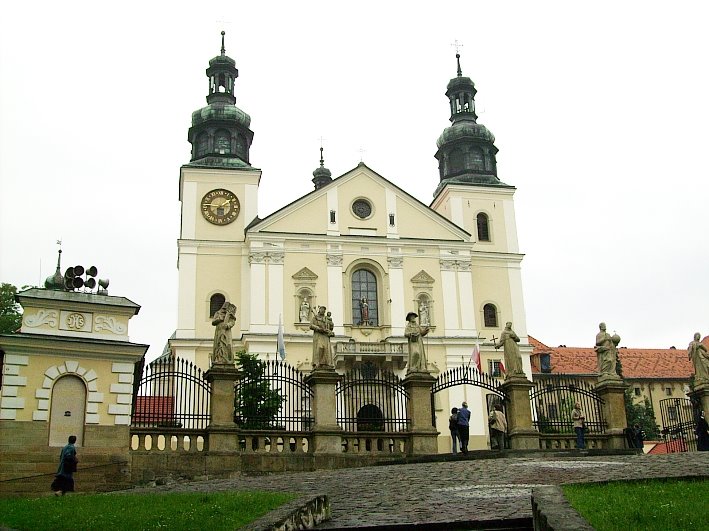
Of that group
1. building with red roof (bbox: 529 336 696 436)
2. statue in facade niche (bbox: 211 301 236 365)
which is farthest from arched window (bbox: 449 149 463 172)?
statue in facade niche (bbox: 211 301 236 365)

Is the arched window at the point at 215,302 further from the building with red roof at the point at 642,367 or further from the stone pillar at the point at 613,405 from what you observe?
the building with red roof at the point at 642,367

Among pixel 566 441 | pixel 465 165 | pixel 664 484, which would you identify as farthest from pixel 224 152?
pixel 664 484

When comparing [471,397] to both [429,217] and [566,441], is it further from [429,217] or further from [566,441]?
[566,441]

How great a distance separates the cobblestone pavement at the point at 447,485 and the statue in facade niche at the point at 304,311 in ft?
79.6

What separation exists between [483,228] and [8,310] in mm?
25633

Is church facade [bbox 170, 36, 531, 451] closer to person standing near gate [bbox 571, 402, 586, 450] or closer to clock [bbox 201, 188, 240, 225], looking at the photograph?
clock [bbox 201, 188, 240, 225]

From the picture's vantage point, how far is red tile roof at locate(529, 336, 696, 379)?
2537 inches

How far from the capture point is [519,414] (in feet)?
74.2

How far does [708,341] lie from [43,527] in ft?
225

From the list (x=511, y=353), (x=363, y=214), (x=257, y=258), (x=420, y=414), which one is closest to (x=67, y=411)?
(x=420, y=414)

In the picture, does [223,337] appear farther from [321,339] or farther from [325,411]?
[325,411]

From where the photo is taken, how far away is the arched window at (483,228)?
4816 cm

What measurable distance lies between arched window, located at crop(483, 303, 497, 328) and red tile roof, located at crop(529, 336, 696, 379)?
55.7 feet

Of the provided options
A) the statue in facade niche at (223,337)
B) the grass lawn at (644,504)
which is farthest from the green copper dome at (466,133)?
the grass lawn at (644,504)
